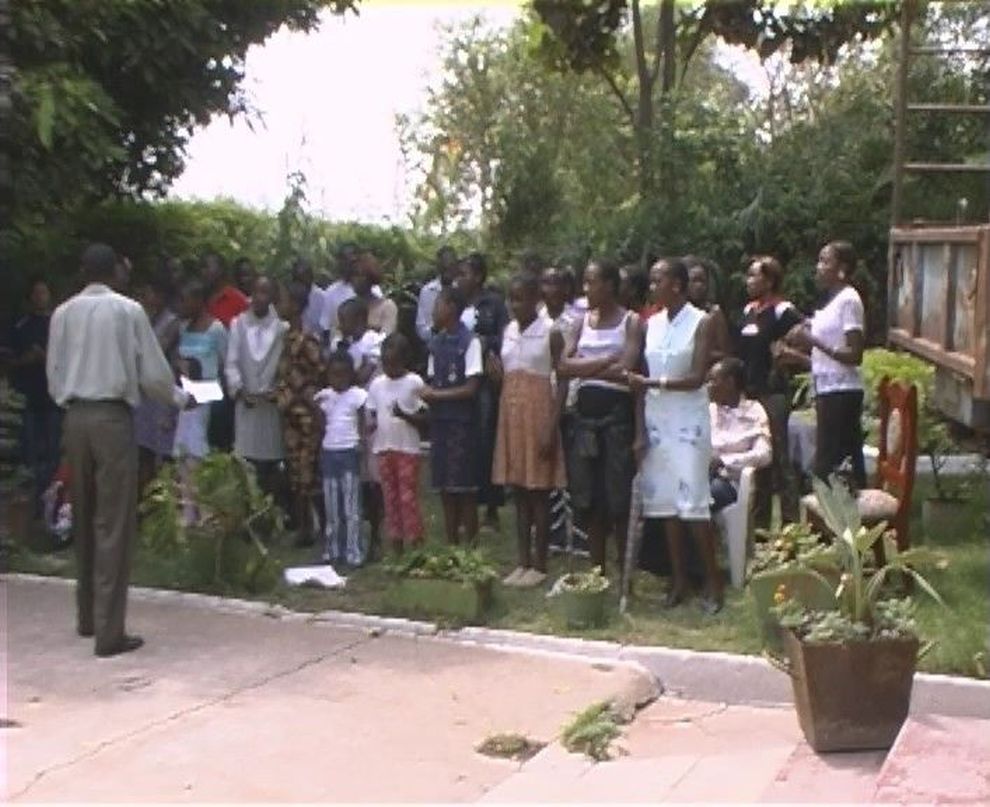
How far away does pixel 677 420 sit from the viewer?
802cm

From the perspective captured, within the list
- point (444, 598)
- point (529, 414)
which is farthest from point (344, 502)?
point (444, 598)

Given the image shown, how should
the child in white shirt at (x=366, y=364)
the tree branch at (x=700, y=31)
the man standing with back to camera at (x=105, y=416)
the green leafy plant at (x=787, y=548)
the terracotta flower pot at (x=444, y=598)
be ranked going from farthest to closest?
→ 1. the tree branch at (x=700, y=31)
2. the child in white shirt at (x=366, y=364)
3. the terracotta flower pot at (x=444, y=598)
4. the man standing with back to camera at (x=105, y=416)
5. the green leafy plant at (x=787, y=548)

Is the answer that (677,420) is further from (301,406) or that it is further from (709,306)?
(301,406)

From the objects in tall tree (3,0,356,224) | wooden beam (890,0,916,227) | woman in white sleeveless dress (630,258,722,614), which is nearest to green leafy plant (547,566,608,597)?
woman in white sleeveless dress (630,258,722,614)

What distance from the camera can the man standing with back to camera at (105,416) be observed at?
7.34 meters

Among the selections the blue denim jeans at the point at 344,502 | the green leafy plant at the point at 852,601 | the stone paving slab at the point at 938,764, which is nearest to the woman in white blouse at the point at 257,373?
the blue denim jeans at the point at 344,502

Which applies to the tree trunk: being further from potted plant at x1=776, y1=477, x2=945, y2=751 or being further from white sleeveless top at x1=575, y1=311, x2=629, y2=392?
potted plant at x1=776, y1=477, x2=945, y2=751

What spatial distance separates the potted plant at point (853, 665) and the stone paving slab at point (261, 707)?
1.02m

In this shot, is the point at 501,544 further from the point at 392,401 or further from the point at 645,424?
the point at 645,424

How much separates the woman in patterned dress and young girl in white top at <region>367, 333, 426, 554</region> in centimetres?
55

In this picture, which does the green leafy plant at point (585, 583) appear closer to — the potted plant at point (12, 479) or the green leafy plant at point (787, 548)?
the green leafy plant at point (787, 548)

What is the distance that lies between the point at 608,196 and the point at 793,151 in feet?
22.4

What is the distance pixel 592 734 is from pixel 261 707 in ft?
4.44

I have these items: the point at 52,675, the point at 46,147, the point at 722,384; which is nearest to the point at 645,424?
the point at 722,384
